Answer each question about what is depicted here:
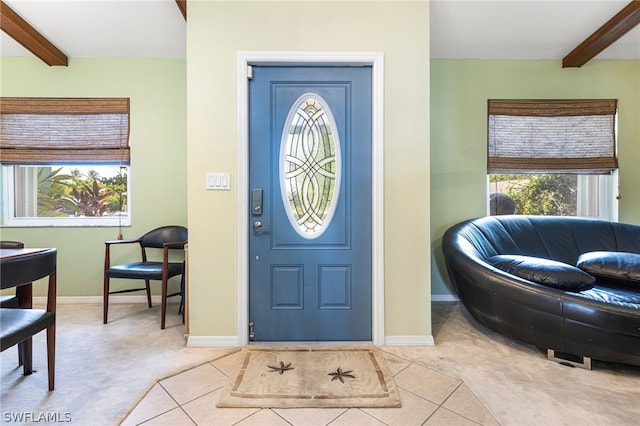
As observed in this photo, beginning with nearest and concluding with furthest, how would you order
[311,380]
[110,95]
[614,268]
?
[311,380] → [614,268] → [110,95]

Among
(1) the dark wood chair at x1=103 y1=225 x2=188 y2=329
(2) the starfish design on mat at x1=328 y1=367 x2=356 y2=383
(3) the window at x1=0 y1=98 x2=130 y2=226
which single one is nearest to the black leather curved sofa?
(2) the starfish design on mat at x1=328 y1=367 x2=356 y2=383

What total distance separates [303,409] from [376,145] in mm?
1709

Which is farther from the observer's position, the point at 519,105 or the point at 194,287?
the point at 519,105

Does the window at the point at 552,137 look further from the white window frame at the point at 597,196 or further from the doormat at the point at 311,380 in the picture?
the doormat at the point at 311,380

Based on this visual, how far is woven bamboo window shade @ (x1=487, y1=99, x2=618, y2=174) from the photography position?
10.0 feet

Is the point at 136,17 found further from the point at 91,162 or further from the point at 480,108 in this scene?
the point at 480,108

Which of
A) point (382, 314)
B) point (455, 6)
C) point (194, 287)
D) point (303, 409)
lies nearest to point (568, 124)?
point (455, 6)

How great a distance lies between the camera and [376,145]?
6.95 feet

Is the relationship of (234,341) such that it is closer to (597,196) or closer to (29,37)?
(29,37)

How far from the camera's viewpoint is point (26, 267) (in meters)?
1.36

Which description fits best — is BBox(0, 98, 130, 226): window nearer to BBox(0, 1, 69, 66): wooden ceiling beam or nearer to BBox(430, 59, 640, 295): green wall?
BBox(0, 1, 69, 66): wooden ceiling beam

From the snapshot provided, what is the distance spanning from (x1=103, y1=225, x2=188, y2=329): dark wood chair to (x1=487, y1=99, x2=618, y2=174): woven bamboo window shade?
129 inches

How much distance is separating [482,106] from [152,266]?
3681 millimetres

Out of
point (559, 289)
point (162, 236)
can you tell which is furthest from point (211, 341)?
point (559, 289)
